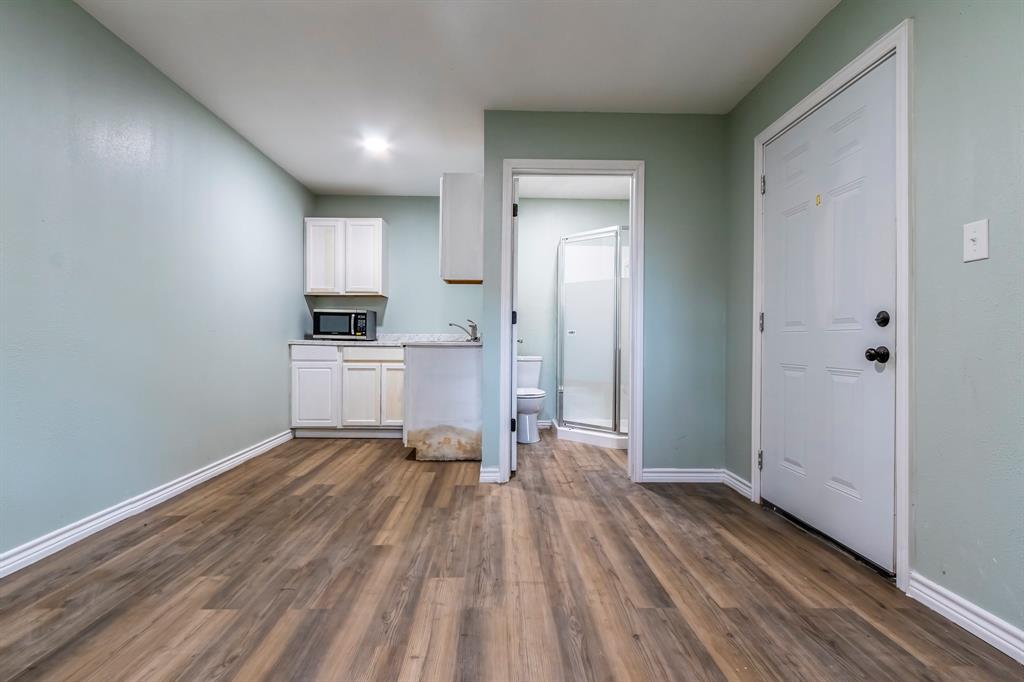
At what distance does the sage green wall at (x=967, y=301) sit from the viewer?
4.08ft

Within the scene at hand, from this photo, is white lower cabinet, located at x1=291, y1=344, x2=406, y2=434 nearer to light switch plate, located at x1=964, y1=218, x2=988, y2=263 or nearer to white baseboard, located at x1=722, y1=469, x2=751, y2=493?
white baseboard, located at x1=722, y1=469, x2=751, y2=493

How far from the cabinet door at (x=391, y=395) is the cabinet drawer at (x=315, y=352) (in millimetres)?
485

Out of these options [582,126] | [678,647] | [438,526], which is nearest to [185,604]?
[438,526]

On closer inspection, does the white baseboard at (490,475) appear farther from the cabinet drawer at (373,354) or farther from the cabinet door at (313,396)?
the cabinet door at (313,396)

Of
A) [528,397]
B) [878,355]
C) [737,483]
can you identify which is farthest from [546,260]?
[878,355]

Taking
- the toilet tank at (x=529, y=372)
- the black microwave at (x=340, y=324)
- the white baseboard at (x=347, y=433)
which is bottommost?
the white baseboard at (x=347, y=433)

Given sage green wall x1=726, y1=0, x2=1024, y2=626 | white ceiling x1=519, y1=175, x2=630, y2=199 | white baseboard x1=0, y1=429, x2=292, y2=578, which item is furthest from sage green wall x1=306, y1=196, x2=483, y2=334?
sage green wall x1=726, y1=0, x2=1024, y2=626

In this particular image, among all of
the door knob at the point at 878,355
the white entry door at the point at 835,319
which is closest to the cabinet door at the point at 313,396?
the white entry door at the point at 835,319

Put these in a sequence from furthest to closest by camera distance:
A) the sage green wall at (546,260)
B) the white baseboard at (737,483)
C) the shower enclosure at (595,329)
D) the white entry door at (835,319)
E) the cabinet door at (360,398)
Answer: the sage green wall at (546,260), the cabinet door at (360,398), the shower enclosure at (595,329), the white baseboard at (737,483), the white entry door at (835,319)

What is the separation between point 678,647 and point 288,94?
336cm

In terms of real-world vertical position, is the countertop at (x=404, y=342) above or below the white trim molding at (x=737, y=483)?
above

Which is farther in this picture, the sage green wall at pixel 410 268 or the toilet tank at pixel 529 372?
Answer: the sage green wall at pixel 410 268

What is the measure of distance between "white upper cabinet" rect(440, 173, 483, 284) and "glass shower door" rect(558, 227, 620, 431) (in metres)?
1.31

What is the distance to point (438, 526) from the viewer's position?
6.93ft
